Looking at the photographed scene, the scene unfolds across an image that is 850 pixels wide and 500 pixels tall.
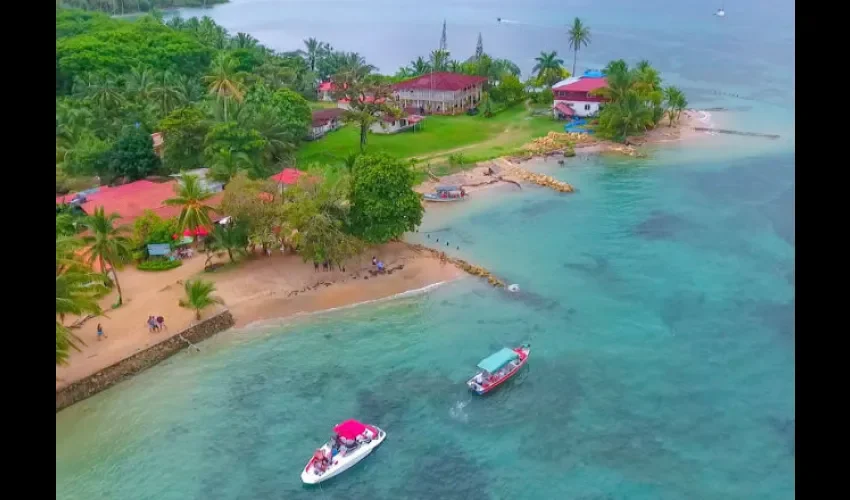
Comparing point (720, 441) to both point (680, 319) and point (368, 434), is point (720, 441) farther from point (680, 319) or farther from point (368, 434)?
point (368, 434)

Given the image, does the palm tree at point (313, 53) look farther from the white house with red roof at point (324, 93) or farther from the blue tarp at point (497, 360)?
the blue tarp at point (497, 360)

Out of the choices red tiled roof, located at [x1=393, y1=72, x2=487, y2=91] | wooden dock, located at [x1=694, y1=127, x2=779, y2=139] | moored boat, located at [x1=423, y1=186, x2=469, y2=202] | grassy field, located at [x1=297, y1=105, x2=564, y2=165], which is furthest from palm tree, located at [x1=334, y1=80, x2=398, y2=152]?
wooden dock, located at [x1=694, y1=127, x2=779, y2=139]

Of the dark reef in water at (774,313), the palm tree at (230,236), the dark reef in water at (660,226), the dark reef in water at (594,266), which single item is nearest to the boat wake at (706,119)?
the dark reef in water at (660,226)

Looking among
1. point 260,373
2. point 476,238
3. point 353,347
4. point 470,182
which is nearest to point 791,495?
point 353,347

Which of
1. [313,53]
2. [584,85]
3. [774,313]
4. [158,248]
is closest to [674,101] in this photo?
[584,85]

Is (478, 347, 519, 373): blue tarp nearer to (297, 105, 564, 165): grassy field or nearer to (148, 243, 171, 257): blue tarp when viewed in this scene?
(148, 243, 171, 257): blue tarp
